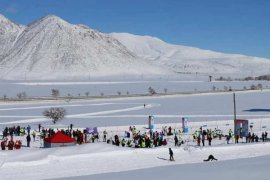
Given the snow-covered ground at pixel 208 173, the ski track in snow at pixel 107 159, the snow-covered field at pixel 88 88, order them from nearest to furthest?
the snow-covered ground at pixel 208 173, the ski track in snow at pixel 107 159, the snow-covered field at pixel 88 88

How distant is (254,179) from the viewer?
11477mm

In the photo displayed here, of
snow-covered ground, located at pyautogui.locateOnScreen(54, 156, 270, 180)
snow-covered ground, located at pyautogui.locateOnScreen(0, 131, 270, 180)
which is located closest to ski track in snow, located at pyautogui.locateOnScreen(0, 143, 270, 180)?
snow-covered ground, located at pyautogui.locateOnScreen(0, 131, 270, 180)

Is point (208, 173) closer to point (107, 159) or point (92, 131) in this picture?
point (107, 159)

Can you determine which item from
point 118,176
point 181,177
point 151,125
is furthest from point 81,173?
point 151,125

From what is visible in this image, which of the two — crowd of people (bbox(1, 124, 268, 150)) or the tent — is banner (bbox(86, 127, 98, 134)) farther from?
the tent

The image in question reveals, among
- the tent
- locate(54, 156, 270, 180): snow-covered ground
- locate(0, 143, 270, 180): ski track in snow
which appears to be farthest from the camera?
the tent

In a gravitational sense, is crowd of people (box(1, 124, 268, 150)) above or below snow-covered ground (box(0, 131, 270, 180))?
above

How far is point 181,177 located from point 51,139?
978 centimetres

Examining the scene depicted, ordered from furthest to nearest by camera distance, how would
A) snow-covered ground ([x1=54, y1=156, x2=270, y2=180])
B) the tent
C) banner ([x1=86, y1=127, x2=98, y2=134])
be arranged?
banner ([x1=86, y1=127, x2=98, y2=134]) → the tent → snow-covered ground ([x1=54, y1=156, x2=270, y2=180])

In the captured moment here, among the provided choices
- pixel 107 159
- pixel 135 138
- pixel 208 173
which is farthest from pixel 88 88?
pixel 208 173

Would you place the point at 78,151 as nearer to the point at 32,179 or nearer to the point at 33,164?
the point at 33,164

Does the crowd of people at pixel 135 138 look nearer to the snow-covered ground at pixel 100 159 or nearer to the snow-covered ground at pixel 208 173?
the snow-covered ground at pixel 100 159

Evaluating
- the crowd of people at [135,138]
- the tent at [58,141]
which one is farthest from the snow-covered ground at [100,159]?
the crowd of people at [135,138]

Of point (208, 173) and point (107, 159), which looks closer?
point (208, 173)
